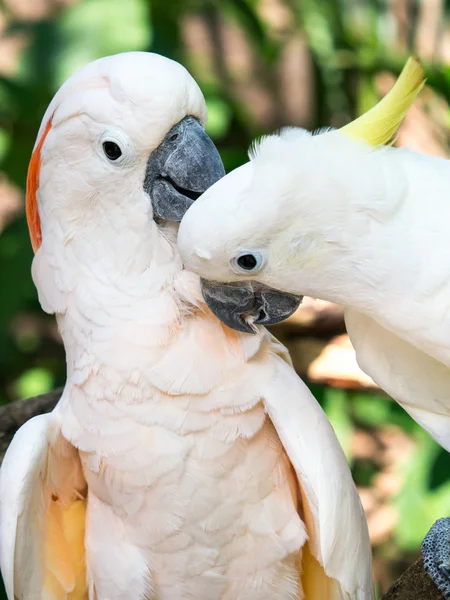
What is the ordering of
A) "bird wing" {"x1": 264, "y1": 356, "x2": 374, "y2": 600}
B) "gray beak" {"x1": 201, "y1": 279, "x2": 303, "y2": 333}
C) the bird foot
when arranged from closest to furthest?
"gray beak" {"x1": 201, "y1": 279, "x2": 303, "y2": 333}
"bird wing" {"x1": 264, "y1": 356, "x2": 374, "y2": 600}
the bird foot

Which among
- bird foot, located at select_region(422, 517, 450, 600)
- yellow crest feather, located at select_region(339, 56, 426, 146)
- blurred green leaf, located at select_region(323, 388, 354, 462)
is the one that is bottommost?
blurred green leaf, located at select_region(323, 388, 354, 462)

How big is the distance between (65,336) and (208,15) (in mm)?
2625

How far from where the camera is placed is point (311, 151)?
145cm

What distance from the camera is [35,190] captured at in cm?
184

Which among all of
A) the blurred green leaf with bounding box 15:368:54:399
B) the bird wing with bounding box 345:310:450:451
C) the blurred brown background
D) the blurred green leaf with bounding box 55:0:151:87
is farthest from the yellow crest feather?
the blurred green leaf with bounding box 15:368:54:399

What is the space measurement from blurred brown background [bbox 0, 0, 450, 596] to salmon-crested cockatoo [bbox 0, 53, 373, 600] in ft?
4.83

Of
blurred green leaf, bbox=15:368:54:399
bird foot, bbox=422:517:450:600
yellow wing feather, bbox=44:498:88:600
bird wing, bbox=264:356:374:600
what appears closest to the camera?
bird wing, bbox=264:356:374:600

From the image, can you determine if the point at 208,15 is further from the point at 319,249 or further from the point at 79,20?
the point at 319,249

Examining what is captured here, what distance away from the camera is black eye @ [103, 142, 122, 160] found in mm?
1637

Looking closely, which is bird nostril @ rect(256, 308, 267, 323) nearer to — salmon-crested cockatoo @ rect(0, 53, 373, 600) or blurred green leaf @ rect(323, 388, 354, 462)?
salmon-crested cockatoo @ rect(0, 53, 373, 600)

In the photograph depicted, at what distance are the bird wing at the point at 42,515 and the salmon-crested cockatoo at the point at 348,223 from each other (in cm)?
63

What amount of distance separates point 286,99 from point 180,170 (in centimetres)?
249

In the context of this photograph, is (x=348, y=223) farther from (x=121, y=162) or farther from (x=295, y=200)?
(x=121, y=162)

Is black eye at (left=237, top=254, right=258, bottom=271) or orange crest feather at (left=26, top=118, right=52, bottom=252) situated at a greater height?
black eye at (left=237, top=254, right=258, bottom=271)
